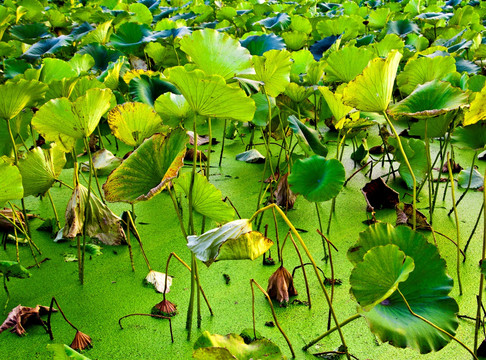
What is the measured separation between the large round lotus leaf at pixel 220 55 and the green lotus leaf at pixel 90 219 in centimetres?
45

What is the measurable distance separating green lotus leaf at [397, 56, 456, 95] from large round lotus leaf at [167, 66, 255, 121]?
67 cm

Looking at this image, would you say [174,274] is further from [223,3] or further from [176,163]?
[223,3]

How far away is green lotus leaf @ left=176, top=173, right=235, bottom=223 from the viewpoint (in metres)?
0.99

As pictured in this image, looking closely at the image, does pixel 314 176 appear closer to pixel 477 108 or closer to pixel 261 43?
pixel 477 108

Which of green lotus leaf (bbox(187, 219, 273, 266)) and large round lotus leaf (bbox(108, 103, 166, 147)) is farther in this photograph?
large round lotus leaf (bbox(108, 103, 166, 147))

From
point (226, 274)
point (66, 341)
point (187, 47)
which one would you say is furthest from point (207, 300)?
point (187, 47)

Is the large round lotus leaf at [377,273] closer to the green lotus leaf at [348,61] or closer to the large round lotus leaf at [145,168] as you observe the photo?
the large round lotus leaf at [145,168]

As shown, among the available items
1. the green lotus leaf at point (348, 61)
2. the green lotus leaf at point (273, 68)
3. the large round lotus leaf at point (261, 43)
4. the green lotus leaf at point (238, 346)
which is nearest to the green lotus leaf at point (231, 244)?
the green lotus leaf at point (238, 346)

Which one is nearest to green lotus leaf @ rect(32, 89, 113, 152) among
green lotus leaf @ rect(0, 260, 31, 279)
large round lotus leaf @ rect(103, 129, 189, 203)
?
large round lotus leaf @ rect(103, 129, 189, 203)

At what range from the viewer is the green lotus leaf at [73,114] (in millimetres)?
1031

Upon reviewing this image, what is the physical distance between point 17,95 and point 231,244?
0.68 m

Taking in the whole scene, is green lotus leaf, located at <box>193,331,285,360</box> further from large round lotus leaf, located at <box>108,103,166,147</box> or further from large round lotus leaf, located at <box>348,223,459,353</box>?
large round lotus leaf, located at <box>108,103,166,147</box>

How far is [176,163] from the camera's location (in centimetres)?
92

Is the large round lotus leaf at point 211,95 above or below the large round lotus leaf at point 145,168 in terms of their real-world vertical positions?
above
